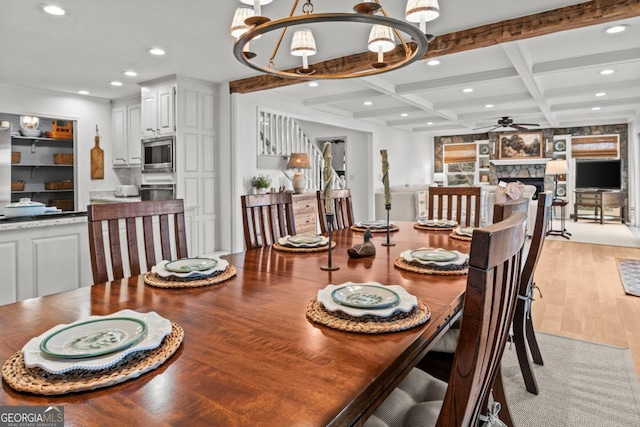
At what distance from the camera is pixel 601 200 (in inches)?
367

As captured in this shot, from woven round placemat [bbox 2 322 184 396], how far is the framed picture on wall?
1178cm

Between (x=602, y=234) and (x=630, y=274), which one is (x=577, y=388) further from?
(x=602, y=234)

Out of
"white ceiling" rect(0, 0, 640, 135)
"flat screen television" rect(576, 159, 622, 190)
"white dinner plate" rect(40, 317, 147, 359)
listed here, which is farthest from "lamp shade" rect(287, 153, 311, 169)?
"flat screen television" rect(576, 159, 622, 190)

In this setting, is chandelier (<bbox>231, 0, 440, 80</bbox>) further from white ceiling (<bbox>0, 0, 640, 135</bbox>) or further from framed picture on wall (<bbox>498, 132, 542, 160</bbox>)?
framed picture on wall (<bbox>498, 132, 542, 160</bbox>)

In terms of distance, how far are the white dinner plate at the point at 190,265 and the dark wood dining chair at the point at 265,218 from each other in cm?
65

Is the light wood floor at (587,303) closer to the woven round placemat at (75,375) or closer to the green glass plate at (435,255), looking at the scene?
the green glass plate at (435,255)

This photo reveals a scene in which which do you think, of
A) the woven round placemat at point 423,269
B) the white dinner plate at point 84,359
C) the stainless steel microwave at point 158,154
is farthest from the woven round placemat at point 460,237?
the stainless steel microwave at point 158,154

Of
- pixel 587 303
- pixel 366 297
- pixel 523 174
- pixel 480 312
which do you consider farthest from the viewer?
pixel 523 174

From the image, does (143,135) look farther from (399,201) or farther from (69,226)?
(399,201)

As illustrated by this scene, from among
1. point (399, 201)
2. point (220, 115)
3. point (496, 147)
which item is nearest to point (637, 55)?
point (399, 201)

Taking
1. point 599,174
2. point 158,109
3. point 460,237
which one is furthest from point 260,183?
point 599,174

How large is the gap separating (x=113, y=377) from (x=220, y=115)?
512cm

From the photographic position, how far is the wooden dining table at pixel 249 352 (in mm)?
649

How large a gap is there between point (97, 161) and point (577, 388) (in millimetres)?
6581
